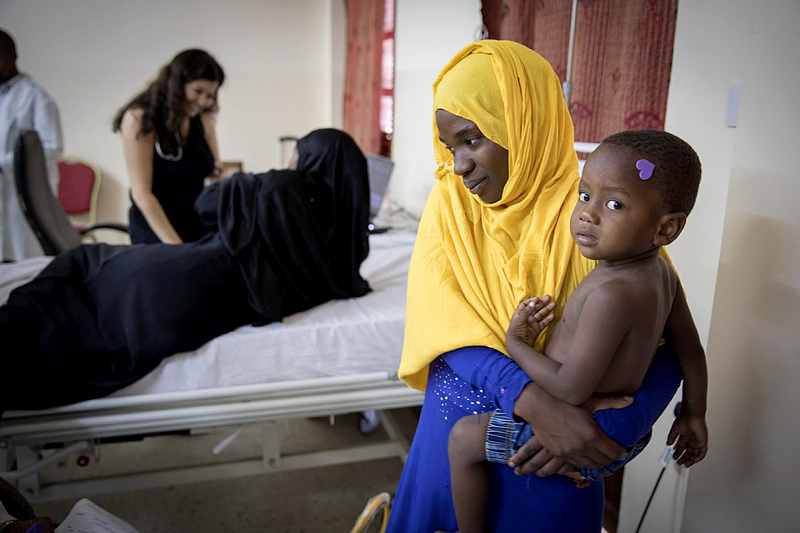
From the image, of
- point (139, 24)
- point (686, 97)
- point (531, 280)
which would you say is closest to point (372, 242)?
point (686, 97)

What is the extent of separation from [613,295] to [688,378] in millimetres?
293

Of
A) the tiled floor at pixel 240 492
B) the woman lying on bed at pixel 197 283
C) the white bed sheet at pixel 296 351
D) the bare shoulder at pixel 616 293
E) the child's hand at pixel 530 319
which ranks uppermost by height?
the bare shoulder at pixel 616 293

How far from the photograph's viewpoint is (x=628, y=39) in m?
1.92

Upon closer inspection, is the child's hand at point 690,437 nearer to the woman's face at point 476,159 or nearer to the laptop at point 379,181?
the woman's face at point 476,159

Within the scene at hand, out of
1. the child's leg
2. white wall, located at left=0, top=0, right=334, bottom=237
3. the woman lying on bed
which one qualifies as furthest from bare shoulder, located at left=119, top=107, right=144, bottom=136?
white wall, located at left=0, top=0, right=334, bottom=237

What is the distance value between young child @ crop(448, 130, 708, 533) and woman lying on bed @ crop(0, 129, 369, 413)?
4.34ft

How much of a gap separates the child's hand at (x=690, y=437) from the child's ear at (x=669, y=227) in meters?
0.38

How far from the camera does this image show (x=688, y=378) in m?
1.06

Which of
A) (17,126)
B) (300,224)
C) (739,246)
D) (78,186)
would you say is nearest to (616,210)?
(739,246)

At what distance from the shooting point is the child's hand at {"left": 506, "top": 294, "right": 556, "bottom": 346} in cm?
99

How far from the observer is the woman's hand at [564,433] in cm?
93

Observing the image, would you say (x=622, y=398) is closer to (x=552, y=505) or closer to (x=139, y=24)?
(x=552, y=505)

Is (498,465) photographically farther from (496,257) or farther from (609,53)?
(609,53)

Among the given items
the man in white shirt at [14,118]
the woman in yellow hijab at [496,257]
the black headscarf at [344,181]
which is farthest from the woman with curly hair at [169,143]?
the woman in yellow hijab at [496,257]
